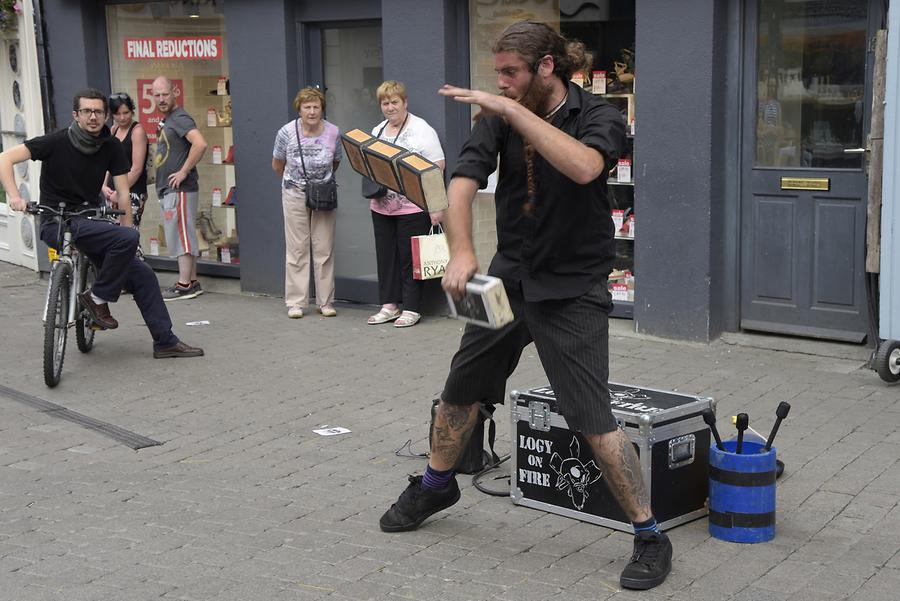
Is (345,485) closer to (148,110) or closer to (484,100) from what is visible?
(484,100)

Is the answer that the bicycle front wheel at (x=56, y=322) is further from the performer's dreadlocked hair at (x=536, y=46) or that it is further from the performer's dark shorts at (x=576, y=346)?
the performer's dreadlocked hair at (x=536, y=46)

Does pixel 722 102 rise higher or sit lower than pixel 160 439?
higher

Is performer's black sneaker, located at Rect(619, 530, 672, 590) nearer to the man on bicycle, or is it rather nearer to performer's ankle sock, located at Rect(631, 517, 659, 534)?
performer's ankle sock, located at Rect(631, 517, 659, 534)

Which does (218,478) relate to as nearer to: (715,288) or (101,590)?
(101,590)

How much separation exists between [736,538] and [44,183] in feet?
17.9

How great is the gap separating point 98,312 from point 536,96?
5.02 meters

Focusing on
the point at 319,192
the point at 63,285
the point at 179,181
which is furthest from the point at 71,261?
the point at 179,181

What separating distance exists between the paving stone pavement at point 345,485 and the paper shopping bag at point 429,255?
51 cm

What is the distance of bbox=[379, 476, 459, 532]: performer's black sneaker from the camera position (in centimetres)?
524

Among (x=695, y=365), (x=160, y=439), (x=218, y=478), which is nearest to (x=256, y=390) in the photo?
(x=160, y=439)

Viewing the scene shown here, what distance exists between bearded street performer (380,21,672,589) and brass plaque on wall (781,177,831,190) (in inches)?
164

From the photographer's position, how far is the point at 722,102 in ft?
28.4

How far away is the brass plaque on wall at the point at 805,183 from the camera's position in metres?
8.39

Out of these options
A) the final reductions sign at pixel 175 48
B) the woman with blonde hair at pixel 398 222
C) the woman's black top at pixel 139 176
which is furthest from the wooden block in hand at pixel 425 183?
the final reductions sign at pixel 175 48
